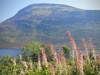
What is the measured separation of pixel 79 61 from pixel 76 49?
0.52 metres

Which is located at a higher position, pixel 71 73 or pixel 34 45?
pixel 71 73

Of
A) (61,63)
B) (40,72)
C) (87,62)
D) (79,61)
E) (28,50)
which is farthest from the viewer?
(28,50)

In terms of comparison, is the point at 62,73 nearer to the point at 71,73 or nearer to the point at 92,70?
the point at 71,73

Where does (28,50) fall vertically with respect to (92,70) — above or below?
below

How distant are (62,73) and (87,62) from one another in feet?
3.46

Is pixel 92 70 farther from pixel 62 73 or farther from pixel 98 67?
pixel 62 73

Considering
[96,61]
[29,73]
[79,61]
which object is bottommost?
[29,73]

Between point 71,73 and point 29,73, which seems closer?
point 71,73

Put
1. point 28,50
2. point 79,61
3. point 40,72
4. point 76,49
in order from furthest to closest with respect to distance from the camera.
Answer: point 28,50 → point 40,72 → point 76,49 → point 79,61

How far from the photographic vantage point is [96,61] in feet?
23.1

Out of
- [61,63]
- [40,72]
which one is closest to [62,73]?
[61,63]

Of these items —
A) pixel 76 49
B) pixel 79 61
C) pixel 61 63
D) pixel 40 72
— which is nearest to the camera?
pixel 79 61

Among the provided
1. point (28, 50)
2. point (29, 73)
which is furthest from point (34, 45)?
point (29, 73)

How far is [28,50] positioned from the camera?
251ft
